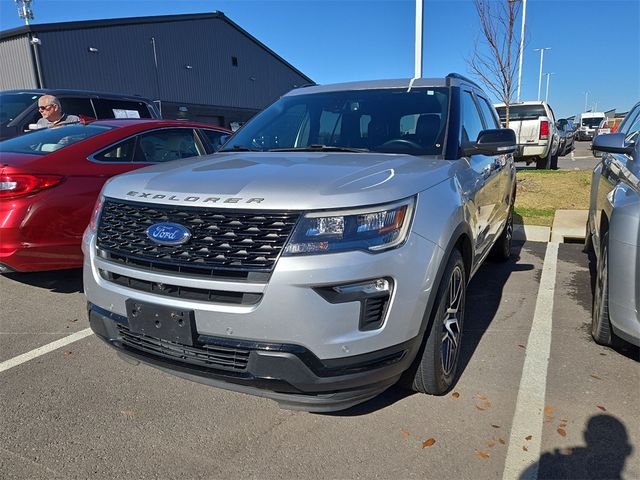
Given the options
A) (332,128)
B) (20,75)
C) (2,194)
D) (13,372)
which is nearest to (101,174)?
(2,194)

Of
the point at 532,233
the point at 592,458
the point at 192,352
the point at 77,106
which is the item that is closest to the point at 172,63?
the point at 77,106

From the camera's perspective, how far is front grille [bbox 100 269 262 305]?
2.03 m

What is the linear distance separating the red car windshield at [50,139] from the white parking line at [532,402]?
4187 millimetres

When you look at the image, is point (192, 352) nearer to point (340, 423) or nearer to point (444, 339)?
point (340, 423)

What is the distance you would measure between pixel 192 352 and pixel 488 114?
381 centimetres

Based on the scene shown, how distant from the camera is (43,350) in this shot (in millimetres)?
3363

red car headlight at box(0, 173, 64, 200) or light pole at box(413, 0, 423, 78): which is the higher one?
light pole at box(413, 0, 423, 78)

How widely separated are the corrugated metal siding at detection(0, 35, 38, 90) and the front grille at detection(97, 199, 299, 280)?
22.0 m

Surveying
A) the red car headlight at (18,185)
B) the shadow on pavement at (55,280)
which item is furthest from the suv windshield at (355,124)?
the shadow on pavement at (55,280)

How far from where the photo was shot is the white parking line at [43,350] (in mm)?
3172

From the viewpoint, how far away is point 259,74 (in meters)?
35.2

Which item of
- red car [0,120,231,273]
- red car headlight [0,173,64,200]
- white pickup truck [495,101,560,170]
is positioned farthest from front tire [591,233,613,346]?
white pickup truck [495,101,560,170]

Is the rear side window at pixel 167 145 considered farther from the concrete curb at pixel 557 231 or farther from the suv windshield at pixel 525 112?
the suv windshield at pixel 525 112

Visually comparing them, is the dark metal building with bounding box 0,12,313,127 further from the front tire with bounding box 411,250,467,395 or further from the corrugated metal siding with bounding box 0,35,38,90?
the front tire with bounding box 411,250,467,395
